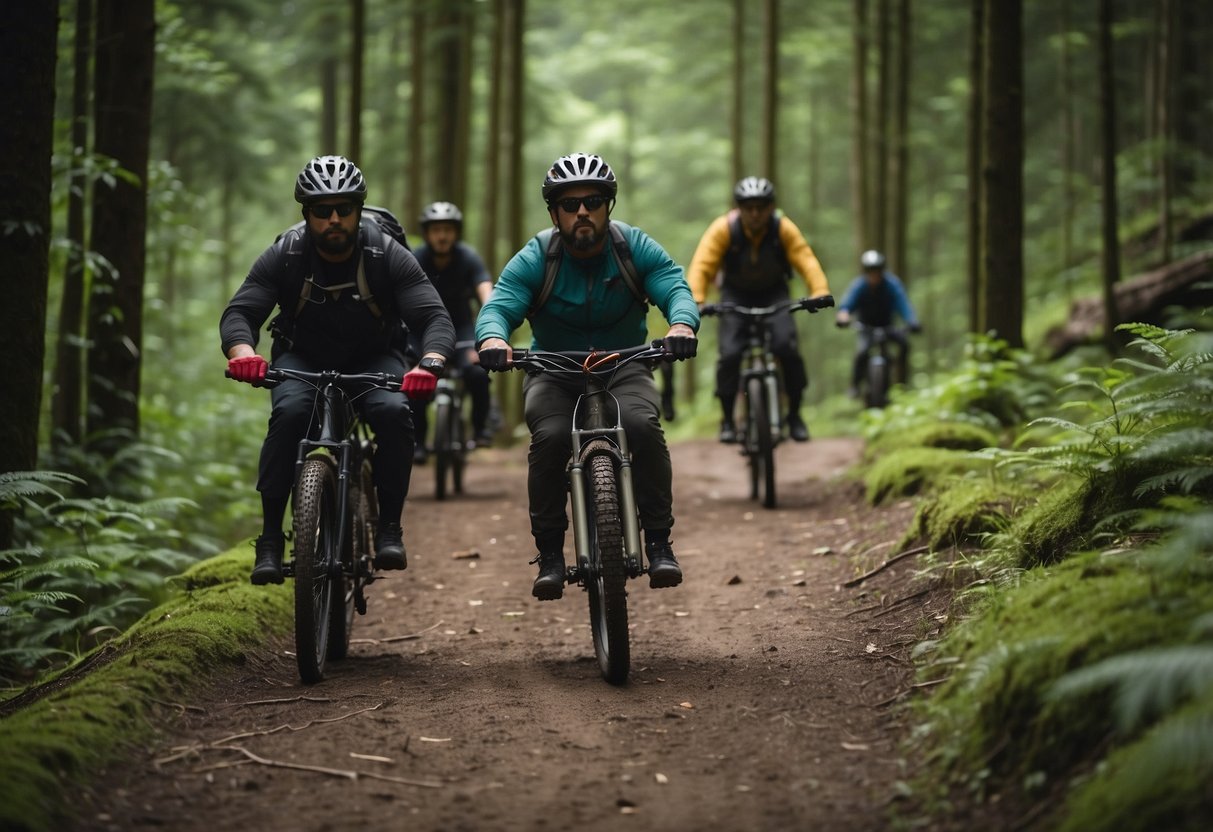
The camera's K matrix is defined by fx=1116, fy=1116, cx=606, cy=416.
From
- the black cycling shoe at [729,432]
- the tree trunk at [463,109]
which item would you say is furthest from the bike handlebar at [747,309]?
the tree trunk at [463,109]

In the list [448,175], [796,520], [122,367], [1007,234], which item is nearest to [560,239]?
[796,520]

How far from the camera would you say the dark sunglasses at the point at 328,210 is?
5.95m

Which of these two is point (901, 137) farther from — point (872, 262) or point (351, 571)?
point (351, 571)

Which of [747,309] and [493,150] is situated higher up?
[493,150]

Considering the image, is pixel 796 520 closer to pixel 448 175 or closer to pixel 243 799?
pixel 243 799

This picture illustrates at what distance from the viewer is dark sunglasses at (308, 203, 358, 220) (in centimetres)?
595

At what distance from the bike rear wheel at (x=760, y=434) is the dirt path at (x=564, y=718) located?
1971 mm

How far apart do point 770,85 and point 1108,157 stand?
25.7ft

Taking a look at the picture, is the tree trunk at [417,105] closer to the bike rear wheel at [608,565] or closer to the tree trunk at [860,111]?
the tree trunk at [860,111]

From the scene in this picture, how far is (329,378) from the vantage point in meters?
5.77

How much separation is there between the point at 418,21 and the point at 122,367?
481 inches

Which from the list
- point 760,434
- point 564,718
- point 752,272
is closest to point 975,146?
point 752,272

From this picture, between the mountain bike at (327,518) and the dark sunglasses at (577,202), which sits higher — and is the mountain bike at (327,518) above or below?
below

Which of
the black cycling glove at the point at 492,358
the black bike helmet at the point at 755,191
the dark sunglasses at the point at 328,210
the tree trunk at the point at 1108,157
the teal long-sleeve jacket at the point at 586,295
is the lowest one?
the black cycling glove at the point at 492,358
